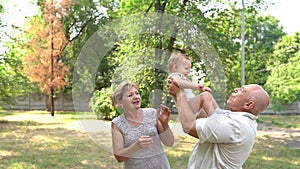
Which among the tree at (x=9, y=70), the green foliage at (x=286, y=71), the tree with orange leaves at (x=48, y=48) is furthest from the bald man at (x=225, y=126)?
the tree with orange leaves at (x=48, y=48)

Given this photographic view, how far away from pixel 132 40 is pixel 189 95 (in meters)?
0.49

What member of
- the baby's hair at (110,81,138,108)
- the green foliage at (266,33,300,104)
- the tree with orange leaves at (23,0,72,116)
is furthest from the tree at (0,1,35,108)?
the baby's hair at (110,81,138,108)

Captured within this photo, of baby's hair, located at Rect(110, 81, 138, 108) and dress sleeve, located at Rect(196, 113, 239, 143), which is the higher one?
baby's hair, located at Rect(110, 81, 138, 108)

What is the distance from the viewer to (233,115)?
1.54 metres

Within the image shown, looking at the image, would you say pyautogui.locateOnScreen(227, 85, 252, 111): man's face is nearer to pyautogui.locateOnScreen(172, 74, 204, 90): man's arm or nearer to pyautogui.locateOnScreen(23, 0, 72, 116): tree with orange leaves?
pyautogui.locateOnScreen(172, 74, 204, 90): man's arm

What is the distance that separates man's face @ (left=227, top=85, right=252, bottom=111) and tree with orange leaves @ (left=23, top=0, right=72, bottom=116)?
15031 millimetres

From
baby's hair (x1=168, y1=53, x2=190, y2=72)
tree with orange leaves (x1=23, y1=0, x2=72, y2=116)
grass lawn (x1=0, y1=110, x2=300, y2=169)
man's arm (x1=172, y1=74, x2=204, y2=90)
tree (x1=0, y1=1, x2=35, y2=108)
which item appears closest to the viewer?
man's arm (x1=172, y1=74, x2=204, y2=90)

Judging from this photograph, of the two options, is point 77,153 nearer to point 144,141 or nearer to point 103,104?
point 103,104

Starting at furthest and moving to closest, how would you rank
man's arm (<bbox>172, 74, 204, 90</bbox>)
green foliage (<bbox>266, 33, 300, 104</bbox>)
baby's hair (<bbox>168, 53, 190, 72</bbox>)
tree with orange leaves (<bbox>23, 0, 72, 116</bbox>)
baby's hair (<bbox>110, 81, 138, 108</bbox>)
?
tree with orange leaves (<bbox>23, 0, 72, 116</bbox>) → green foliage (<bbox>266, 33, 300, 104</bbox>) → baby's hair (<bbox>110, 81, 138, 108</bbox>) → baby's hair (<bbox>168, 53, 190, 72</bbox>) → man's arm (<bbox>172, 74, 204, 90</bbox>)

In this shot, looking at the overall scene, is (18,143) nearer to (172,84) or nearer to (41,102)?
(172,84)

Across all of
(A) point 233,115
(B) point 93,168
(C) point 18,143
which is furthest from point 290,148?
(A) point 233,115

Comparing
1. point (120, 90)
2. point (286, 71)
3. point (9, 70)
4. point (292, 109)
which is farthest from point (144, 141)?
point (292, 109)

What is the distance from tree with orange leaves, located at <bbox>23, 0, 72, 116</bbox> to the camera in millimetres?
16203

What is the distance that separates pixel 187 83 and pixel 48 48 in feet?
51.6
